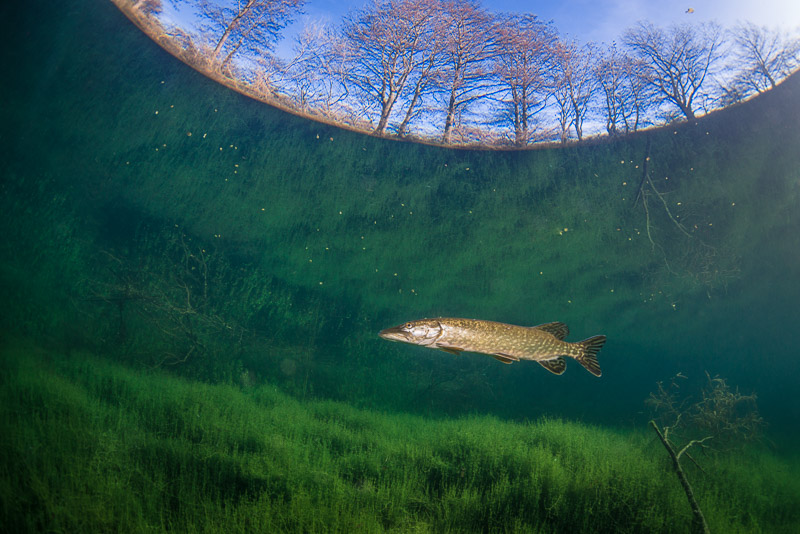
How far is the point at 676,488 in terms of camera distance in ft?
15.2

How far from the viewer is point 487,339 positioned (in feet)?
9.25

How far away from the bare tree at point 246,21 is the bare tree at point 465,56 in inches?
160

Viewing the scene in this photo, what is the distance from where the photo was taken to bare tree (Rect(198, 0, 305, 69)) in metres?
8.02

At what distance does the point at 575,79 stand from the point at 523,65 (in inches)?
64.5

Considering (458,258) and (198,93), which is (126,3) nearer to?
(198,93)

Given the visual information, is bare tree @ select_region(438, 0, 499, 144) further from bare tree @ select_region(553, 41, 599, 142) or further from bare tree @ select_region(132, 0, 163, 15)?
bare tree @ select_region(132, 0, 163, 15)

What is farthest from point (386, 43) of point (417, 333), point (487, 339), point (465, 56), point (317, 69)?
point (487, 339)

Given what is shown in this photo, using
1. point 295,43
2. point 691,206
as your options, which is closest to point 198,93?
point 295,43

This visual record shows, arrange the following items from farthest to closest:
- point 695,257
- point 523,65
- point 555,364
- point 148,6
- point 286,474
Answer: point 695,257 → point 523,65 → point 148,6 → point 286,474 → point 555,364

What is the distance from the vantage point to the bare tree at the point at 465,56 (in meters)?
8.96

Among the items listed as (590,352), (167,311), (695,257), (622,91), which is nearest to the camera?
(590,352)

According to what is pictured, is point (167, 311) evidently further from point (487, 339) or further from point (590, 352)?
point (590, 352)

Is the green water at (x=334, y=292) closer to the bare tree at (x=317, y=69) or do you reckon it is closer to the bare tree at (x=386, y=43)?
the bare tree at (x=317, y=69)

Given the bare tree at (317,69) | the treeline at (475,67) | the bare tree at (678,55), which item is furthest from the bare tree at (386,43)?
the bare tree at (678,55)
